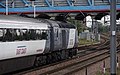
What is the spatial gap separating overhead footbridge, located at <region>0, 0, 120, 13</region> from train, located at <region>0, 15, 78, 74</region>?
14.7 m

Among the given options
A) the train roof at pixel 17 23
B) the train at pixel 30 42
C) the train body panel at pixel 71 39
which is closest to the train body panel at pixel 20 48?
the train at pixel 30 42

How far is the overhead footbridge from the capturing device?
42719 mm

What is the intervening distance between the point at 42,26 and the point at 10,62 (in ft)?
16.6

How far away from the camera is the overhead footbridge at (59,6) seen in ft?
140

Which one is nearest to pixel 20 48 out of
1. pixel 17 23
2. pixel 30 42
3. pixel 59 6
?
pixel 17 23

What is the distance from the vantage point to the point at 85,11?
139 ft

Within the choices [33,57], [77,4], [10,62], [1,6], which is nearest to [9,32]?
[10,62]

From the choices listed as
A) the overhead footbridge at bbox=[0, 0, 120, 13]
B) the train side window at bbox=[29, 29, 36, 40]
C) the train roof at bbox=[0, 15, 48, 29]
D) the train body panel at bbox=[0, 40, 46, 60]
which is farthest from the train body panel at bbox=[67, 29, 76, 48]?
the overhead footbridge at bbox=[0, 0, 120, 13]

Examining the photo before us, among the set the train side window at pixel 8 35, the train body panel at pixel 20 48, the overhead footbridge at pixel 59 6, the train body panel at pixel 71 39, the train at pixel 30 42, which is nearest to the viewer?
the train body panel at pixel 20 48

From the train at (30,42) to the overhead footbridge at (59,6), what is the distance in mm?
14673

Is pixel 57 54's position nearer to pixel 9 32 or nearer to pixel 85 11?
pixel 9 32

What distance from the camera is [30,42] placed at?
19656 millimetres

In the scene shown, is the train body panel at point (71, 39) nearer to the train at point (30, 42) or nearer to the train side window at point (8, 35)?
the train at point (30, 42)

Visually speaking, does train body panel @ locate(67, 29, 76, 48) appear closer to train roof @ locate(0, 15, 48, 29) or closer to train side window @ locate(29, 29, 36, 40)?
train roof @ locate(0, 15, 48, 29)
